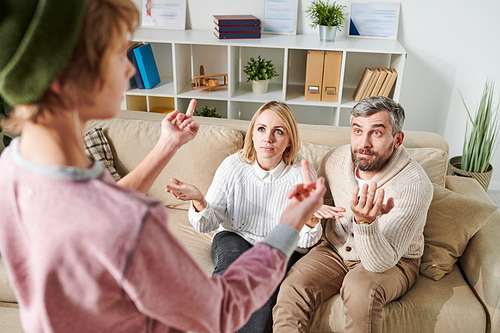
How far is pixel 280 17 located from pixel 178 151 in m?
1.44

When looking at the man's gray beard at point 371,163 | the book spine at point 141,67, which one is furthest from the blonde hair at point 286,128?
the book spine at point 141,67

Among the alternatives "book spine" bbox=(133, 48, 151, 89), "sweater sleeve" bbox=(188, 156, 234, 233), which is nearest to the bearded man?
"sweater sleeve" bbox=(188, 156, 234, 233)

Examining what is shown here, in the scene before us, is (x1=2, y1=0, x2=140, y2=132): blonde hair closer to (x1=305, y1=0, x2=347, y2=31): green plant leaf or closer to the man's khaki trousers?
the man's khaki trousers

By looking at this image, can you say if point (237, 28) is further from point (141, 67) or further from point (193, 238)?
point (193, 238)

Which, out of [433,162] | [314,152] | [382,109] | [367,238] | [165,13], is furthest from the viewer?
[165,13]

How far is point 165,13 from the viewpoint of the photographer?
303 centimetres

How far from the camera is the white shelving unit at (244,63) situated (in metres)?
2.67

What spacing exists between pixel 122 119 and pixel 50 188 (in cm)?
177

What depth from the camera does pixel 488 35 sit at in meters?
2.83

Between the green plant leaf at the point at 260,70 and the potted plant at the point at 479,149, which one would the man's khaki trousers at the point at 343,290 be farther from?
the green plant leaf at the point at 260,70

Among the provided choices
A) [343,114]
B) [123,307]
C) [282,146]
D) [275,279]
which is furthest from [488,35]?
[123,307]

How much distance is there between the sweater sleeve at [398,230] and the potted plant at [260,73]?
1558 millimetres

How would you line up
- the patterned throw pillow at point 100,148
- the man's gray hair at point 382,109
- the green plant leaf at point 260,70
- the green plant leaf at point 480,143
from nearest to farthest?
the man's gray hair at point 382,109
the patterned throw pillow at point 100,148
the green plant leaf at point 480,143
the green plant leaf at point 260,70

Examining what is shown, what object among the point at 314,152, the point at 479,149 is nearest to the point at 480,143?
the point at 479,149
